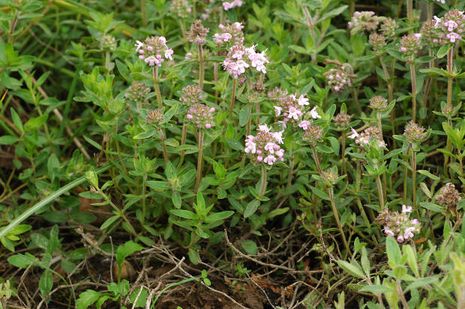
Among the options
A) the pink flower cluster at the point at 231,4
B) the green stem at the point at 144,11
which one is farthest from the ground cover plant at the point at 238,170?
the green stem at the point at 144,11

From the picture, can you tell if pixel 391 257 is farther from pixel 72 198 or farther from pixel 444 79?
pixel 72 198

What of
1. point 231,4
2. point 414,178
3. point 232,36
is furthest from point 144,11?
point 414,178

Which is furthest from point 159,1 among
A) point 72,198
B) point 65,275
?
point 65,275

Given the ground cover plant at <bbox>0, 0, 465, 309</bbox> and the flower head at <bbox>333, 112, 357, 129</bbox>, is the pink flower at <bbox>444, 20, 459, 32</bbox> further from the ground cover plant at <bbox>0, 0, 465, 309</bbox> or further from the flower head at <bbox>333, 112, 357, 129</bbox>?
the flower head at <bbox>333, 112, 357, 129</bbox>

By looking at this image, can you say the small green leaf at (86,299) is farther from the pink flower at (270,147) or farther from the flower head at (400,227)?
the flower head at (400,227)

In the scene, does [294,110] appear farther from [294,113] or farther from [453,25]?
[453,25]

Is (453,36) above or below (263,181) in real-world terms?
above
